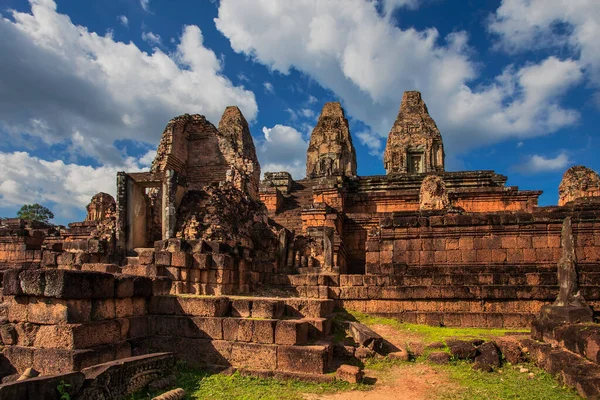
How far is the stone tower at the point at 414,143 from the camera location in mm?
33812

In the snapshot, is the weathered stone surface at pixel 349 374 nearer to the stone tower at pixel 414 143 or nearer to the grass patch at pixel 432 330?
the grass patch at pixel 432 330

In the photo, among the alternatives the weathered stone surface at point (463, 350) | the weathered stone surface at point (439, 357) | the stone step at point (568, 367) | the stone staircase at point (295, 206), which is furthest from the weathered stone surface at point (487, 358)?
the stone staircase at point (295, 206)

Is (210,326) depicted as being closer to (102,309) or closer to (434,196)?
(102,309)

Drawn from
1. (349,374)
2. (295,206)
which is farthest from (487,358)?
(295,206)

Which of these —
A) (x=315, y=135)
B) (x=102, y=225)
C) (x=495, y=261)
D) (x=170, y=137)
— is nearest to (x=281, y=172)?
(x=170, y=137)

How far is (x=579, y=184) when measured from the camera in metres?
20.3

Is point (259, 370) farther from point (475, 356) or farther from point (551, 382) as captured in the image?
point (551, 382)

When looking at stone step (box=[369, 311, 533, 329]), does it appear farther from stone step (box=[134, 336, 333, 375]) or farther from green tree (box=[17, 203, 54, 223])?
green tree (box=[17, 203, 54, 223])

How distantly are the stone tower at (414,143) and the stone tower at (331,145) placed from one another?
11.1 ft

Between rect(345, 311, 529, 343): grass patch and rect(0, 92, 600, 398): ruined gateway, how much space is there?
34 centimetres

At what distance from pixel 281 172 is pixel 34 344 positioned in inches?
814

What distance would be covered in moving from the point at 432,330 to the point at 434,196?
975cm

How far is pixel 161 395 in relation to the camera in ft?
17.8

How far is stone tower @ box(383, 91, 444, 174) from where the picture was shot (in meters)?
33.8
